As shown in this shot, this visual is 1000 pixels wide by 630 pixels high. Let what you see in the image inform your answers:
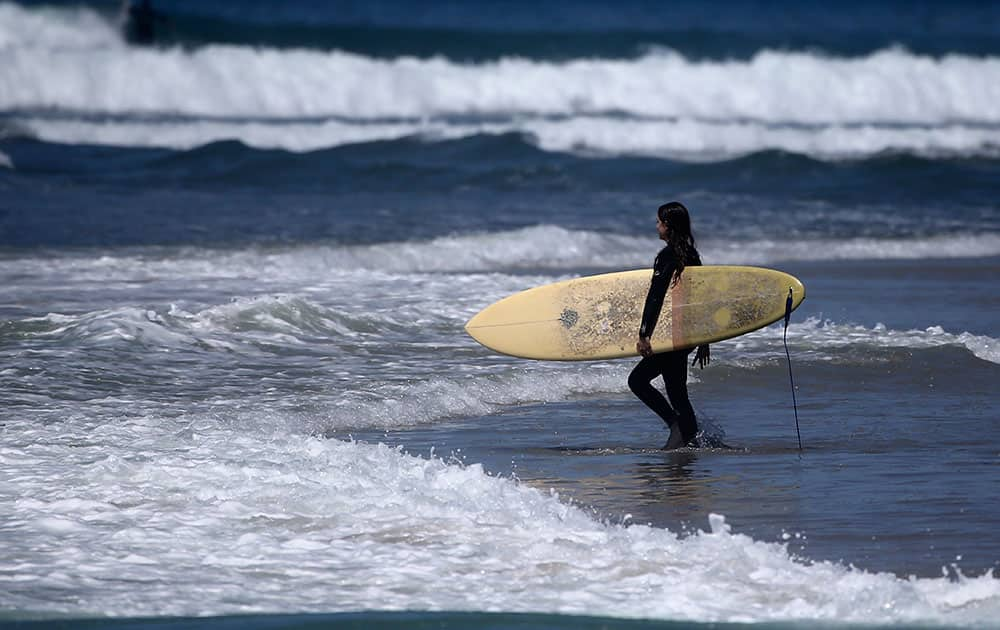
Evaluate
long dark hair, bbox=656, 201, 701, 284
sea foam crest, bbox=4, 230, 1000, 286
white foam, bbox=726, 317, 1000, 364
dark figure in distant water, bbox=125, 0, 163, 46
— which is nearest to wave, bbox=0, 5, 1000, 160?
dark figure in distant water, bbox=125, 0, 163, 46

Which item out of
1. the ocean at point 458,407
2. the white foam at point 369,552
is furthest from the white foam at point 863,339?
the white foam at point 369,552

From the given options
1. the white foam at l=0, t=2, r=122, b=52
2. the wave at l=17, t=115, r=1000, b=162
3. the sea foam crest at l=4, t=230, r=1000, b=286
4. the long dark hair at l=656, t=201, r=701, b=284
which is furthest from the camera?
the white foam at l=0, t=2, r=122, b=52

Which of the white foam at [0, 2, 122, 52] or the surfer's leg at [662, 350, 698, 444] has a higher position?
the white foam at [0, 2, 122, 52]

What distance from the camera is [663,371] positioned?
6730 millimetres

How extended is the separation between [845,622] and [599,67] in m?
34.7

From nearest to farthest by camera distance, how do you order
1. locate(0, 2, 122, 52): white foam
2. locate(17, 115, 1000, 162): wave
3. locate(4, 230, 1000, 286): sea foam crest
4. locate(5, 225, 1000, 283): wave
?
locate(4, 230, 1000, 286): sea foam crest, locate(5, 225, 1000, 283): wave, locate(17, 115, 1000, 162): wave, locate(0, 2, 122, 52): white foam

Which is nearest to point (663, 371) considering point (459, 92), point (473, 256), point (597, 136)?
point (473, 256)

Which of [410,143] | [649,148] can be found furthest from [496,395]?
[649,148]

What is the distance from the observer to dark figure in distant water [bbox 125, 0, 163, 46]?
1460 inches

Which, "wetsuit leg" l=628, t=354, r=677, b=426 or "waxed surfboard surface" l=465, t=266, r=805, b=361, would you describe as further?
"waxed surfboard surface" l=465, t=266, r=805, b=361

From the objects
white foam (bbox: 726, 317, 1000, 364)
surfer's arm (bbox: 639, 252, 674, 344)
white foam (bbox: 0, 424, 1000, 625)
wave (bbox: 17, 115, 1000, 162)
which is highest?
wave (bbox: 17, 115, 1000, 162)

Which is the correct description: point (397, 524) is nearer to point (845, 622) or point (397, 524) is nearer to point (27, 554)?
point (27, 554)

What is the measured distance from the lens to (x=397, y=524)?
5.06m

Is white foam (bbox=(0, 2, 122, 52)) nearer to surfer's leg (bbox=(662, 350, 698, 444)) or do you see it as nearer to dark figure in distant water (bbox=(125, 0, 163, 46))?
dark figure in distant water (bbox=(125, 0, 163, 46))
